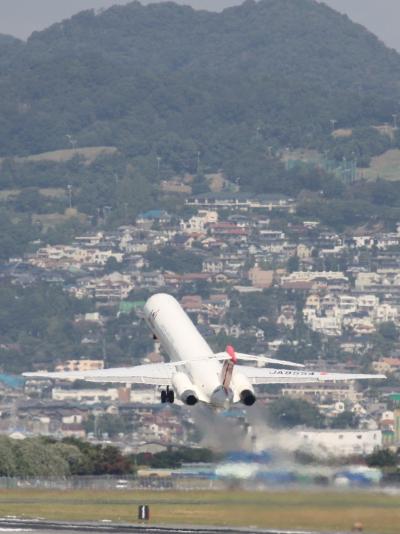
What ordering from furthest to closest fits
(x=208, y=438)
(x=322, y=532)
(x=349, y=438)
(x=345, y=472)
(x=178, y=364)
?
(x=349, y=438)
(x=178, y=364)
(x=208, y=438)
(x=345, y=472)
(x=322, y=532)

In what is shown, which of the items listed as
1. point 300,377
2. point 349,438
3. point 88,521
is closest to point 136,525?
point 88,521

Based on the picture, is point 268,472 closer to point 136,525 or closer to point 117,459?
point 136,525

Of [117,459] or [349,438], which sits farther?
[117,459]

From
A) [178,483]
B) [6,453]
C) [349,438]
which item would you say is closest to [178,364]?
[178,483]

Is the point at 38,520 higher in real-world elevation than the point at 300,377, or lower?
lower

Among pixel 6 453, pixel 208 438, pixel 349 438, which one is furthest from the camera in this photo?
pixel 6 453

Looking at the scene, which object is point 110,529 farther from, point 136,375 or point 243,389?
point 136,375

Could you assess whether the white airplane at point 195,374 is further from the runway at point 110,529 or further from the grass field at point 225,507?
the runway at point 110,529

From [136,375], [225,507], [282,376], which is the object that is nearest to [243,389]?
[282,376]
